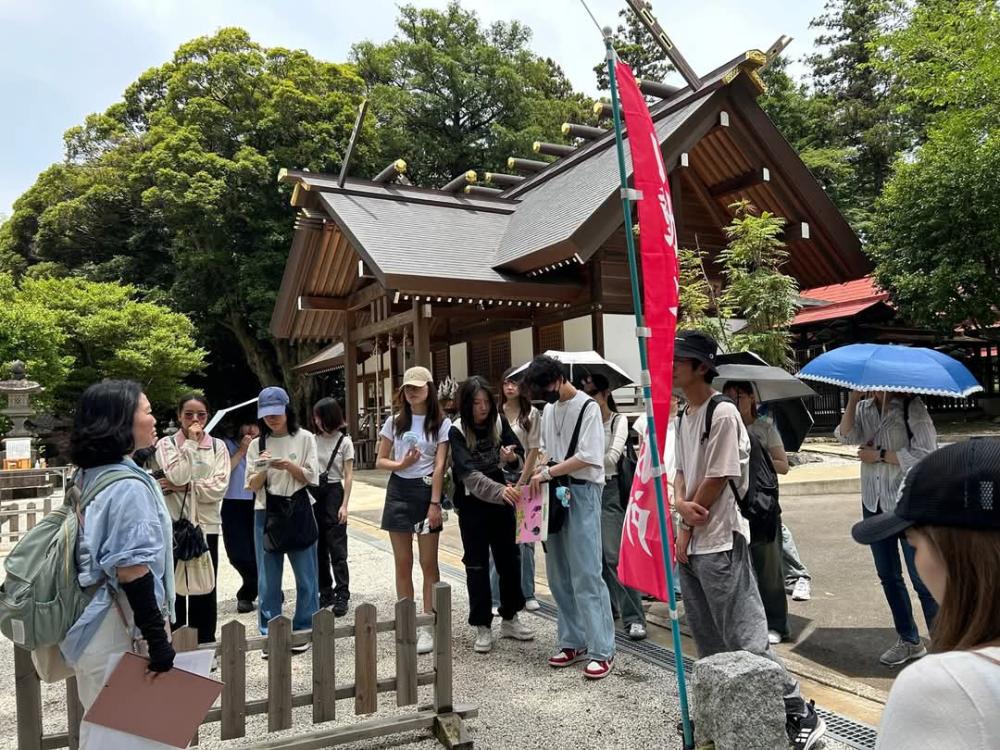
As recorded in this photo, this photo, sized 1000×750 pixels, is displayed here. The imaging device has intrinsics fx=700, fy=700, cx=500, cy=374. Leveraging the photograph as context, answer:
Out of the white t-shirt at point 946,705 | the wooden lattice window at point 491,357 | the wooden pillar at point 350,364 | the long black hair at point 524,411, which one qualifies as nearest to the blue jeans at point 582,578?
→ the long black hair at point 524,411

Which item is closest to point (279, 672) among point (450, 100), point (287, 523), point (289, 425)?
point (287, 523)

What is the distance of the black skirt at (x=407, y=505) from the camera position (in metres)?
4.39

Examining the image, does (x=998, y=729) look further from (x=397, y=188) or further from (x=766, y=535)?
(x=397, y=188)

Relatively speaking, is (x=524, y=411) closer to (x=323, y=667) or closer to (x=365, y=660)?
(x=365, y=660)

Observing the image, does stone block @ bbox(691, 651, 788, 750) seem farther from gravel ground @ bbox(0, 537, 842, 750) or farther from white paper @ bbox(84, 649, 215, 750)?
white paper @ bbox(84, 649, 215, 750)

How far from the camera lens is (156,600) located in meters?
2.26

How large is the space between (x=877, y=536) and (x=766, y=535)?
284 cm

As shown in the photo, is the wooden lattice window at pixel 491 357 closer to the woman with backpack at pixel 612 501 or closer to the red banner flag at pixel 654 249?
the woman with backpack at pixel 612 501

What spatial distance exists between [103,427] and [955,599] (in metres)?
2.31

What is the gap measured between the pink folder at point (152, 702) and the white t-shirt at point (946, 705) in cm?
208

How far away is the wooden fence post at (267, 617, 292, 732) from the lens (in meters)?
2.89

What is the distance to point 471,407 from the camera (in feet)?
14.1

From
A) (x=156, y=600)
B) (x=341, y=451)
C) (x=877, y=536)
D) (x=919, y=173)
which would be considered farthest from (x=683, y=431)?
(x=919, y=173)

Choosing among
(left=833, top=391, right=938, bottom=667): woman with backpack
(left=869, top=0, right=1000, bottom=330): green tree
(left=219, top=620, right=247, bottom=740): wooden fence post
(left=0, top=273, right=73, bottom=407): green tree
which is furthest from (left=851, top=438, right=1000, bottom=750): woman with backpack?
(left=0, top=273, right=73, bottom=407): green tree
